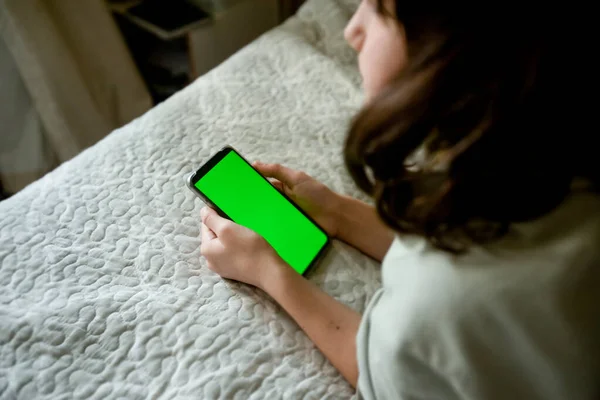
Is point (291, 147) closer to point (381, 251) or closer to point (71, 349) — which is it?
point (381, 251)

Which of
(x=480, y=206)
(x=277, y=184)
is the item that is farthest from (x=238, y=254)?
(x=480, y=206)

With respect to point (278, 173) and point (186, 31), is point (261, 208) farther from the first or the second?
point (186, 31)

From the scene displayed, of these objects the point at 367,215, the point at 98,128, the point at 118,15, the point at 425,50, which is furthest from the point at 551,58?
the point at 118,15

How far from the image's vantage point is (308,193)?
0.71 metres

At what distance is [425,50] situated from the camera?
0.38 m

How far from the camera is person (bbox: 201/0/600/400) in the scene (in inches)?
13.7

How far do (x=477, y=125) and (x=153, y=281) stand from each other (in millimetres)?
437

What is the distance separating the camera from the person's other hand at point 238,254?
0.58m

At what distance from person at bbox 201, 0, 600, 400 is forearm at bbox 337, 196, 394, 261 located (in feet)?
0.66

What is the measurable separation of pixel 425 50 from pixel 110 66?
1.09 meters

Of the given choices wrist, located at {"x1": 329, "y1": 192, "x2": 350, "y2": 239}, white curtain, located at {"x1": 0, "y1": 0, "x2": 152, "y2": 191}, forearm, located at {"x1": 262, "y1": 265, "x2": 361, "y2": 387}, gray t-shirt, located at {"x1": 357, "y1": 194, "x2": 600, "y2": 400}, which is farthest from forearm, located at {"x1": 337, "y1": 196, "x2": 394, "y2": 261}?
white curtain, located at {"x1": 0, "y1": 0, "x2": 152, "y2": 191}

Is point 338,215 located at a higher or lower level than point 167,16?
lower

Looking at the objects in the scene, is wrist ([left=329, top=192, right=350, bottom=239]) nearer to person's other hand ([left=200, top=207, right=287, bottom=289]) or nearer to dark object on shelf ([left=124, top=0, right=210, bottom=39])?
person's other hand ([left=200, top=207, right=287, bottom=289])

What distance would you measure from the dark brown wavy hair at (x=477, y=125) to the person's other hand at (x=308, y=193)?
10.5 inches
